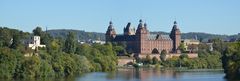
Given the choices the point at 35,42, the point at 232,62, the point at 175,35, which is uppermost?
the point at 175,35

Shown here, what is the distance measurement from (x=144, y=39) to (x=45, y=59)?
287ft

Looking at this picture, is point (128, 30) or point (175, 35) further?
point (128, 30)

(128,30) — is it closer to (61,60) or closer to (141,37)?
(141,37)

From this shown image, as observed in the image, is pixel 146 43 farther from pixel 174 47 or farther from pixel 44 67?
pixel 44 67

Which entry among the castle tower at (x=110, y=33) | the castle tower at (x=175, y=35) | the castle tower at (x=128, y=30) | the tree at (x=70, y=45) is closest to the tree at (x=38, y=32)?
the tree at (x=70, y=45)

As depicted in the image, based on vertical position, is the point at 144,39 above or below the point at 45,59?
above

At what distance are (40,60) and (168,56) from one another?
3112 inches

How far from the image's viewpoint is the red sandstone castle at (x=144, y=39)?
167000mm

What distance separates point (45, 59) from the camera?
8256 centimetres

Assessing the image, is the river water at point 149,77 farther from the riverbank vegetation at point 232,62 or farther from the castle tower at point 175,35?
the castle tower at point 175,35

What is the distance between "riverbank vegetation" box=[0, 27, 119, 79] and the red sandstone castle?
44429 millimetres

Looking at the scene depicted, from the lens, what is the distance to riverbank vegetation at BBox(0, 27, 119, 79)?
245ft

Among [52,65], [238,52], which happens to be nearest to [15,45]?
[52,65]

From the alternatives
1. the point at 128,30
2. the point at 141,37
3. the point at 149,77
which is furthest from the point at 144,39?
the point at 149,77
